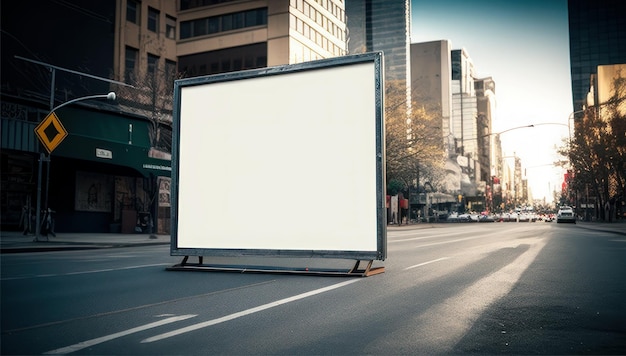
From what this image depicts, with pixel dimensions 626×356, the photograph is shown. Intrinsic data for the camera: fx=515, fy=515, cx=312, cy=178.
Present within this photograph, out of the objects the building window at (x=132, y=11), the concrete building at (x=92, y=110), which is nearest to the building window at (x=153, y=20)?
the concrete building at (x=92, y=110)

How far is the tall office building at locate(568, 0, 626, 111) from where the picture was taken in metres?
144

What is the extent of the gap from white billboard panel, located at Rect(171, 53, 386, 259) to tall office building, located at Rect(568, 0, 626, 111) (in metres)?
150

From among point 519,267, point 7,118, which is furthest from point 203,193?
point 7,118

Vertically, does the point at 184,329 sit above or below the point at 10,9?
below

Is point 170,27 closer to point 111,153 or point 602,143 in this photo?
point 111,153

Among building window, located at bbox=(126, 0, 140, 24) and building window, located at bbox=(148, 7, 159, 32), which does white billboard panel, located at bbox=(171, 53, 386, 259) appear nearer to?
building window, located at bbox=(126, 0, 140, 24)

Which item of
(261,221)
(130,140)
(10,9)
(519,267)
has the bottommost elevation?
(519,267)

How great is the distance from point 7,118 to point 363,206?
2218cm

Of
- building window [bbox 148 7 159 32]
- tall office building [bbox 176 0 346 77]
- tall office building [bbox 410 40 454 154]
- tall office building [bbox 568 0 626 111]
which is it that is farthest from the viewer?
tall office building [bbox 410 40 454 154]

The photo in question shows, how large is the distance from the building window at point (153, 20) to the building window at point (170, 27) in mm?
1738

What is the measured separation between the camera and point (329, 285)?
774 centimetres

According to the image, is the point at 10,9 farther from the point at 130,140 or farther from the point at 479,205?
the point at 479,205

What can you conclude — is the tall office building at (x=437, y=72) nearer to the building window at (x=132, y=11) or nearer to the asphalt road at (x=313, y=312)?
the building window at (x=132, y=11)

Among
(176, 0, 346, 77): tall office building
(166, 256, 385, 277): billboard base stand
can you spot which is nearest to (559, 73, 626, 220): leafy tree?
(176, 0, 346, 77): tall office building
